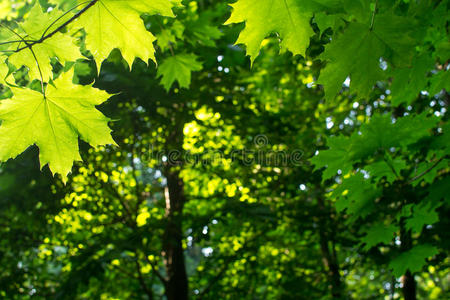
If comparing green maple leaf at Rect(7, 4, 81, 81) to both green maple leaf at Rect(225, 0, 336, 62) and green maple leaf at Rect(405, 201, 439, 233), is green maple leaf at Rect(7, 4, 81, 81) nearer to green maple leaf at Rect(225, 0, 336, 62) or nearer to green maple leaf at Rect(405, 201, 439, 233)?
green maple leaf at Rect(225, 0, 336, 62)

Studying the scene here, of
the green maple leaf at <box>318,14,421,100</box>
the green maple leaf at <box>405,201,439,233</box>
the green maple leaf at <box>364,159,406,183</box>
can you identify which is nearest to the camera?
the green maple leaf at <box>318,14,421,100</box>

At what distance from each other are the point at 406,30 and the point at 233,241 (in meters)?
4.65

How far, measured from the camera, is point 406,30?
121 centimetres

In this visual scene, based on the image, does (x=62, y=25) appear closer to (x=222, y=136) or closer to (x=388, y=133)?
(x=388, y=133)

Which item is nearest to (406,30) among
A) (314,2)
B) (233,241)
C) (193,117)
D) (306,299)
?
(314,2)

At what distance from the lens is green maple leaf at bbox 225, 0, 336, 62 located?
4.00 feet

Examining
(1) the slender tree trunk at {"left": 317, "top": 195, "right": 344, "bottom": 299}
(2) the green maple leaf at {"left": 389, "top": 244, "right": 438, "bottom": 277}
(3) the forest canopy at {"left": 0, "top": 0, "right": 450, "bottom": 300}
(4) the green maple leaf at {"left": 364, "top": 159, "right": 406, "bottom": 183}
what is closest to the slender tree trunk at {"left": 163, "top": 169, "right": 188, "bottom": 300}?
(3) the forest canopy at {"left": 0, "top": 0, "right": 450, "bottom": 300}

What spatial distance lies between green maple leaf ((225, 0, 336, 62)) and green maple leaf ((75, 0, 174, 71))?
0.95 ft

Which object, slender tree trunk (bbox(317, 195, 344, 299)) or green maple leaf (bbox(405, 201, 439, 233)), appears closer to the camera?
green maple leaf (bbox(405, 201, 439, 233))

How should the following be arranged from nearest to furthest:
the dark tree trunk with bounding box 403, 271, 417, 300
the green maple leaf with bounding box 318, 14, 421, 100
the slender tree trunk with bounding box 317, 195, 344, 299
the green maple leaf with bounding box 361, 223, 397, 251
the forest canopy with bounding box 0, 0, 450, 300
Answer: the green maple leaf with bounding box 318, 14, 421, 100 < the forest canopy with bounding box 0, 0, 450, 300 < the green maple leaf with bounding box 361, 223, 397, 251 < the dark tree trunk with bounding box 403, 271, 417, 300 < the slender tree trunk with bounding box 317, 195, 344, 299

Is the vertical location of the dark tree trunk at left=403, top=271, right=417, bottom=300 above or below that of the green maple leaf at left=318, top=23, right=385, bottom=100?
below

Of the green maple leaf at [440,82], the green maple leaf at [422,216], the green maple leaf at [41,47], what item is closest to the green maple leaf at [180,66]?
the green maple leaf at [41,47]

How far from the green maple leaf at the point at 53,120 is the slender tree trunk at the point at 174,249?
266 cm

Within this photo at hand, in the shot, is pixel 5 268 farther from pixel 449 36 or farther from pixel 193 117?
pixel 449 36
